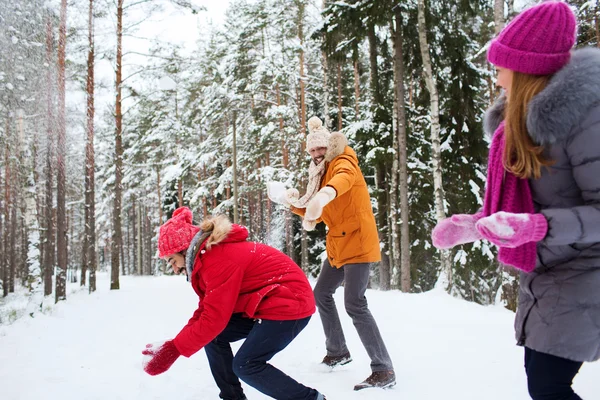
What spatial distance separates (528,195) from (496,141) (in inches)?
11.8

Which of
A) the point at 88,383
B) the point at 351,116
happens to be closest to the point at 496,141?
the point at 88,383

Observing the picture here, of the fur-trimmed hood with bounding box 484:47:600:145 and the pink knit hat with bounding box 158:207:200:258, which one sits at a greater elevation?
the fur-trimmed hood with bounding box 484:47:600:145

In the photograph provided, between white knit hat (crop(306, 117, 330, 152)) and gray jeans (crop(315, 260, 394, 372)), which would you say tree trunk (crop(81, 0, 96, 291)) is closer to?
white knit hat (crop(306, 117, 330, 152))

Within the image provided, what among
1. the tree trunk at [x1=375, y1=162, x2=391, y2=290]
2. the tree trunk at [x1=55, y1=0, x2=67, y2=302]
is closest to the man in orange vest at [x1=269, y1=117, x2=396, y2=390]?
the tree trunk at [x1=55, y1=0, x2=67, y2=302]

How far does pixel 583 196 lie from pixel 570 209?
3.8 inches

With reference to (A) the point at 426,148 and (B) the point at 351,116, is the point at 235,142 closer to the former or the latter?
(B) the point at 351,116

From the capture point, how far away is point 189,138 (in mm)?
29734

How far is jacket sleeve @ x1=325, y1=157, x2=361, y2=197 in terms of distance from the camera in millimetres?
3475

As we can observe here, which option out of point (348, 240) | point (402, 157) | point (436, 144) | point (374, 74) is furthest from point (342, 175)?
point (374, 74)

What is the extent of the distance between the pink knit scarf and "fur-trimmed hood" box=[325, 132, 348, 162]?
6.41ft

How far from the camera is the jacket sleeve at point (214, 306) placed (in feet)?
9.22

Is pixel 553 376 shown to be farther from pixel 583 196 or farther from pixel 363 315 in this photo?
pixel 363 315

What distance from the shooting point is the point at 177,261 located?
3.14 m

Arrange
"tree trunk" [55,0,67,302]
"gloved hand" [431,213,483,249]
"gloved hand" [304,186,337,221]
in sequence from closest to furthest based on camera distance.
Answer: "gloved hand" [431,213,483,249]
"gloved hand" [304,186,337,221]
"tree trunk" [55,0,67,302]
